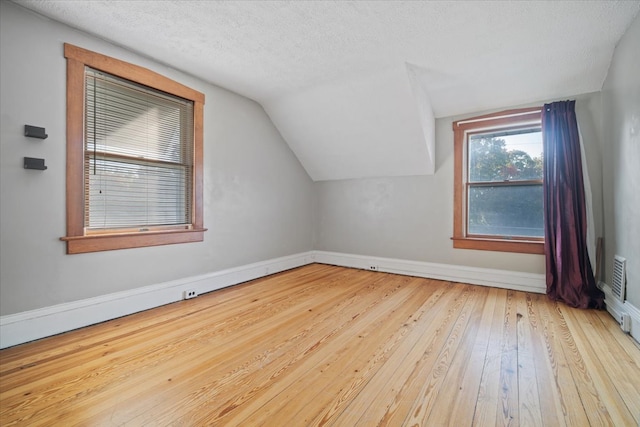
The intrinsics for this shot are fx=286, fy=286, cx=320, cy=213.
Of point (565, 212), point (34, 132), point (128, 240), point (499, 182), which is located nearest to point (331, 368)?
point (128, 240)

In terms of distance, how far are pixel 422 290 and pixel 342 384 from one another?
7.05ft

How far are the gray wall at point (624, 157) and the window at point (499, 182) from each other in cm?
65

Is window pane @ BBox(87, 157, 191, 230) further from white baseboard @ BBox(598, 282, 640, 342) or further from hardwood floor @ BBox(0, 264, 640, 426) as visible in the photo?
white baseboard @ BBox(598, 282, 640, 342)

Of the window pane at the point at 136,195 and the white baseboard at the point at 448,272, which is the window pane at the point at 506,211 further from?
the window pane at the point at 136,195

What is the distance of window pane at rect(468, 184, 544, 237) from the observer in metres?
3.49

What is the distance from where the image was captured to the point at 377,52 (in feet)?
8.76

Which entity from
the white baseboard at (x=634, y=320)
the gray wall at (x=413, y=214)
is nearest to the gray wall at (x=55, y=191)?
the gray wall at (x=413, y=214)

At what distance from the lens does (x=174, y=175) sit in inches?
122

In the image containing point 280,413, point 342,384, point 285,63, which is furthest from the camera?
point 285,63

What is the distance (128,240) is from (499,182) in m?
4.27

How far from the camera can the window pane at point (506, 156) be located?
138 inches

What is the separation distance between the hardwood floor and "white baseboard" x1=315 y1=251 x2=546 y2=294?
1.90 ft

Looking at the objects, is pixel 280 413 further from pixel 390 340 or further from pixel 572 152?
pixel 572 152

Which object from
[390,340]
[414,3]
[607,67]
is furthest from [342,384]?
→ [607,67]
